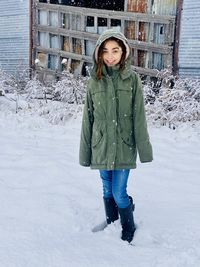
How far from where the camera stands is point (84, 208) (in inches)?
160

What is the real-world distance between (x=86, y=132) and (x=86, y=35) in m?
6.49

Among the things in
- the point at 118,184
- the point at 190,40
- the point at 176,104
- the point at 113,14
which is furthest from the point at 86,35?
the point at 118,184

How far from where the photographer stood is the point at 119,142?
10.6 feet

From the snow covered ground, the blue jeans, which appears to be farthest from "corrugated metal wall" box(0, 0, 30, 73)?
the blue jeans

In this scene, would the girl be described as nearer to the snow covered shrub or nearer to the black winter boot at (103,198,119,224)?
the black winter boot at (103,198,119,224)

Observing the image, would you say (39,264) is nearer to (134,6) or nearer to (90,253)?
(90,253)

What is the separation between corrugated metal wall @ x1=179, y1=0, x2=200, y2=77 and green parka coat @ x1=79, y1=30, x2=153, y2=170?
525cm

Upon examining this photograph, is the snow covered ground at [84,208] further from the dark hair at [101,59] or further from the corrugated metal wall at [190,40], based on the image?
the corrugated metal wall at [190,40]

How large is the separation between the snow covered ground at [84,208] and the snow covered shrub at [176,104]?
41 cm

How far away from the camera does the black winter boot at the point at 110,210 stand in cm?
356

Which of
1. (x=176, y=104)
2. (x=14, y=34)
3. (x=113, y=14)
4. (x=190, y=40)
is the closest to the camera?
(x=176, y=104)

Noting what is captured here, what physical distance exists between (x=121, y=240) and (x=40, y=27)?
7.89 meters

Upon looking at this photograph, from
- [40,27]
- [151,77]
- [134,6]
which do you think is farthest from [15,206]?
[40,27]

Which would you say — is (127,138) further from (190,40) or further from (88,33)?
(88,33)
